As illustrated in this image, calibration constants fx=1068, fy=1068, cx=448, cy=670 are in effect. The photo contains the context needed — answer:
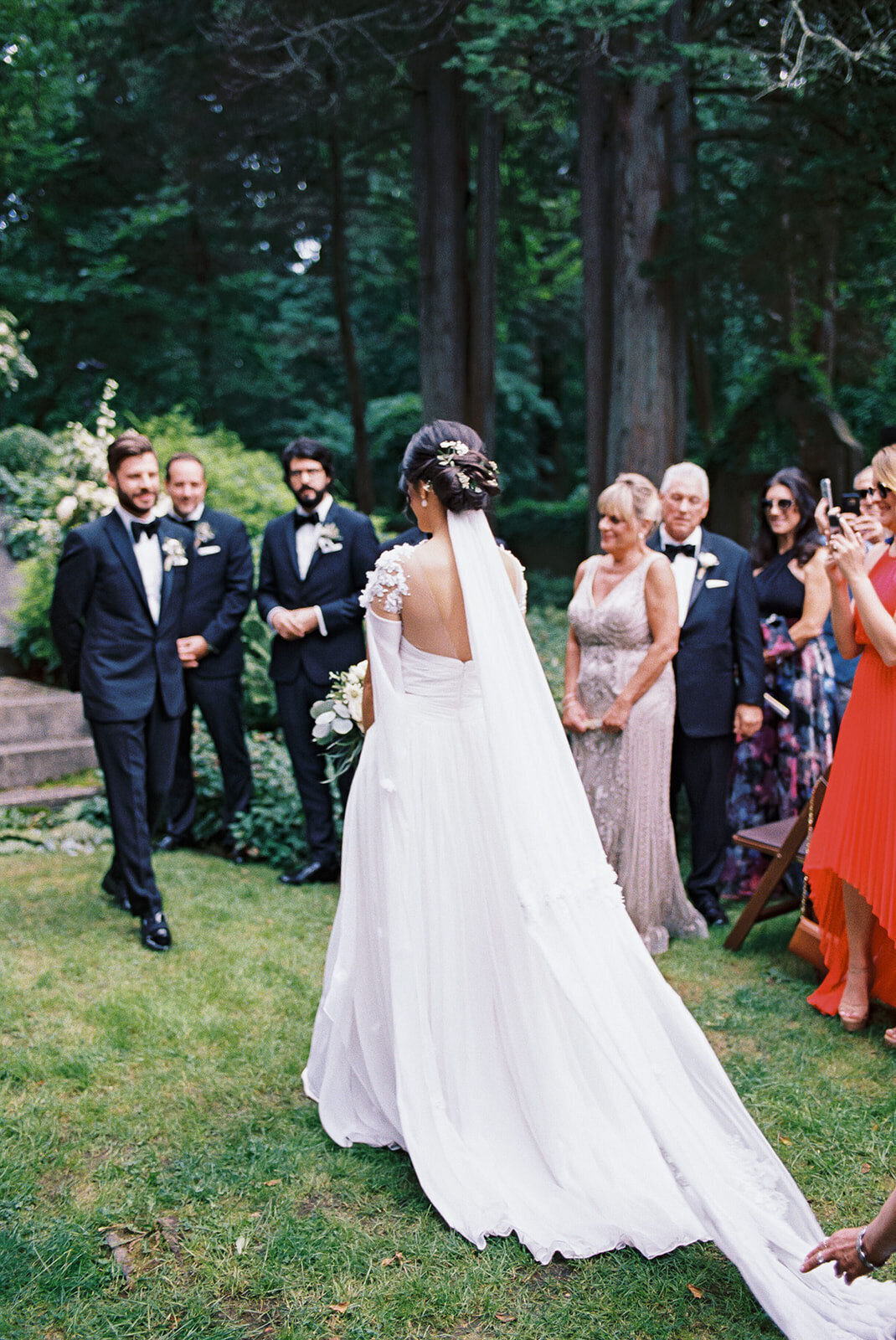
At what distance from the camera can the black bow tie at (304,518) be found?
622 cm

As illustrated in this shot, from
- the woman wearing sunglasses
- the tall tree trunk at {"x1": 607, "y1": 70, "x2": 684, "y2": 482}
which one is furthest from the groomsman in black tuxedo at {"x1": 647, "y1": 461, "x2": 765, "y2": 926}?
the tall tree trunk at {"x1": 607, "y1": 70, "x2": 684, "y2": 482}

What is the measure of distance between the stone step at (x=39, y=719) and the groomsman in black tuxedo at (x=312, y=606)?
2.75 meters

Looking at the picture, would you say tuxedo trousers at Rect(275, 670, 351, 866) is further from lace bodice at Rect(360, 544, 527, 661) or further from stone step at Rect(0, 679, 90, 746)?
lace bodice at Rect(360, 544, 527, 661)

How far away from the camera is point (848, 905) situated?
4.21 meters

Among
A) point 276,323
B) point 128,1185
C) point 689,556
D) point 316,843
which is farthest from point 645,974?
point 276,323

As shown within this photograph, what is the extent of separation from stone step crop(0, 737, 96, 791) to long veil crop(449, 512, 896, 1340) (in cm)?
563

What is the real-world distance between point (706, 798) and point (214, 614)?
127 inches

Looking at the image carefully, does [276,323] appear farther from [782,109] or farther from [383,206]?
[782,109]

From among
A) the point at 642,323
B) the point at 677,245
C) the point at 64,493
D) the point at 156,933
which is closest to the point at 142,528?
the point at 156,933

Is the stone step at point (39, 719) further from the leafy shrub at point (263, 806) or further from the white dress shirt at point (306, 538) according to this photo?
the white dress shirt at point (306, 538)

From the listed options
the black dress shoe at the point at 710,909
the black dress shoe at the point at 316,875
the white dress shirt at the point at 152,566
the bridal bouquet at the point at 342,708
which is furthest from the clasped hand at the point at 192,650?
the black dress shoe at the point at 710,909

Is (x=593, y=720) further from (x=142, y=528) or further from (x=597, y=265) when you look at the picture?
(x=597, y=265)

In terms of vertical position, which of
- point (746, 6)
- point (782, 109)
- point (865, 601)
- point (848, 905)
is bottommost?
point (848, 905)

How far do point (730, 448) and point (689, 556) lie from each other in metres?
7.24
